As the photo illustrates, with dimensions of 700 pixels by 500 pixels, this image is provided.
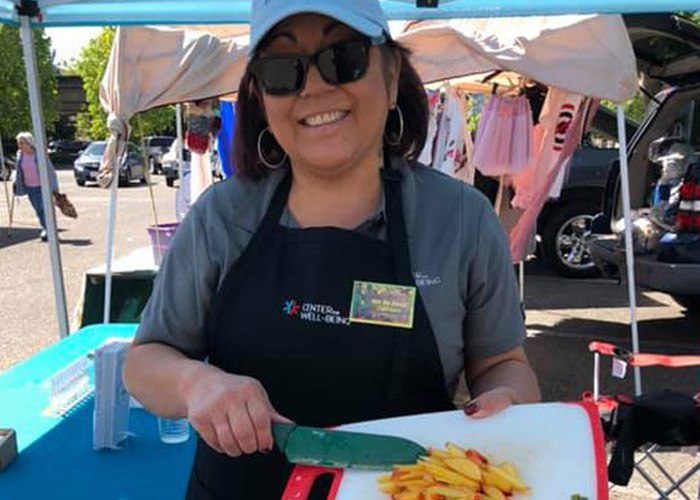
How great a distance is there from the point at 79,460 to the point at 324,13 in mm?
1531

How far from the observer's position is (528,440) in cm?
112

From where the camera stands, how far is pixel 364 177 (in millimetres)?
1302

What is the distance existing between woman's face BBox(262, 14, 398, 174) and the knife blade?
1.52 feet

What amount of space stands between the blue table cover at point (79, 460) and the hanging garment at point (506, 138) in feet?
10.4

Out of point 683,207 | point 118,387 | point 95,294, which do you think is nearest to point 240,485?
point 118,387

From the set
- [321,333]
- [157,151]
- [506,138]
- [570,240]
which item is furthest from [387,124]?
[157,151]

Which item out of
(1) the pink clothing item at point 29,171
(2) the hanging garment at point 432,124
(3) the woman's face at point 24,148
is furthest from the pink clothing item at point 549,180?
(1) the pink clothing item at point 29,171

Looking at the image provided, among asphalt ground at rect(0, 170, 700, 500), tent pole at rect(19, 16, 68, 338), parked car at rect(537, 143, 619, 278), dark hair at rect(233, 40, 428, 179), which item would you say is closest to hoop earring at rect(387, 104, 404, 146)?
dark hair at rect(233, 40, 428, 179)

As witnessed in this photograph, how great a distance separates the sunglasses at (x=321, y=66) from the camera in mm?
1192

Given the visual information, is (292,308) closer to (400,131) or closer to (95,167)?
(400,131)

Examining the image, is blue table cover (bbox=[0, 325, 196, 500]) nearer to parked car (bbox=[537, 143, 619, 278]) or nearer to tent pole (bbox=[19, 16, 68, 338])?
tent pole (bbox=[19, 16, 68, 338])

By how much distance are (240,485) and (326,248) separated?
1.52 ft

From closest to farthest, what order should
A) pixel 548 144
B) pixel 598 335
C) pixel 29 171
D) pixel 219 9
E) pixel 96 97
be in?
1. pixel 219 9
2. pixel 548 144
3. pixel 598 335
4. pixel 29 171
5. pixel 96 97

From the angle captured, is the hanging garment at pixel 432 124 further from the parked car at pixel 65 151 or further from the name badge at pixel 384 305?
the parked car at pixel 65 151
